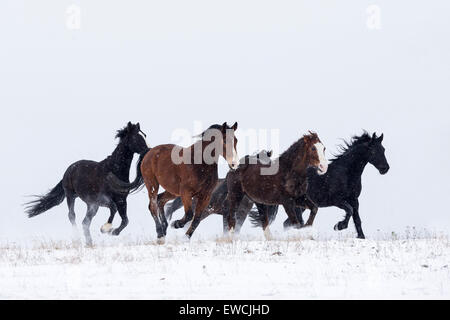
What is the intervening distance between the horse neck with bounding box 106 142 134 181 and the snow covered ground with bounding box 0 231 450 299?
2.09 metres

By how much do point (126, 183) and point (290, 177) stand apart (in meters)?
3.54

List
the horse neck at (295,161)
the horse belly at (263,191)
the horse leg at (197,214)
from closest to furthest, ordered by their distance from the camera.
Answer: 1. the horse leg at (197,214)
2. the horse neck at (295,161)
3. the horse belly at (263,191)

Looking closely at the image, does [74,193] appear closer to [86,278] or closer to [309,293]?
[86,278]

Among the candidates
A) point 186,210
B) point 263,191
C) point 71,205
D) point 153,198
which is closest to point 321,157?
point 263,191

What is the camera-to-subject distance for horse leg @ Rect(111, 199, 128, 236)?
15.5m

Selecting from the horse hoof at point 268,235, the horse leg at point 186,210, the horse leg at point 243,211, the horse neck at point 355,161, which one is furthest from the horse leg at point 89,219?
the horse neck at point 355,161

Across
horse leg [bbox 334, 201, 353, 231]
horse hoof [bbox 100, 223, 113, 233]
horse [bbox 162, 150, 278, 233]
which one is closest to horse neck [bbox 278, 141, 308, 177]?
horse [bbox 162, 150, 278, 233]

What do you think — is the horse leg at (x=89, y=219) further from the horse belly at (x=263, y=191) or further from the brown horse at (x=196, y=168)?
the horse belly at (x=263, y=191)

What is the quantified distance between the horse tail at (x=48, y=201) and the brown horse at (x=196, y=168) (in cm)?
432

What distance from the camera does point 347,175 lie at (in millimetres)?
15469

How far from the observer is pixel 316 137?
1433 cm

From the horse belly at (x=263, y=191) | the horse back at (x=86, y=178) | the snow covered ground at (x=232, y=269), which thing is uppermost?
the horse back at (x=86, y=178)

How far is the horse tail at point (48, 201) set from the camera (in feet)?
58.4
